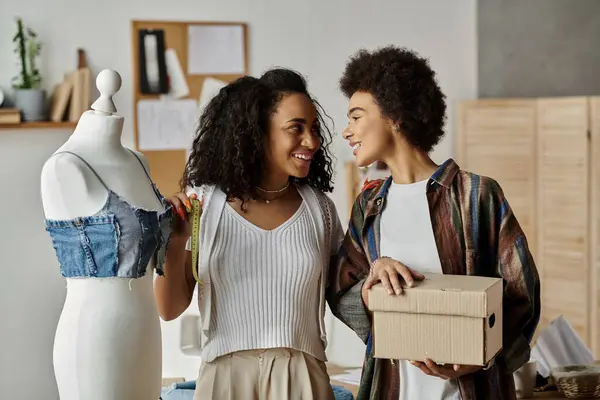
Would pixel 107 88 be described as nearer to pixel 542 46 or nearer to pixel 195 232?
pixel 195 232

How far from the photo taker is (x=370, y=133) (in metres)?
2.20

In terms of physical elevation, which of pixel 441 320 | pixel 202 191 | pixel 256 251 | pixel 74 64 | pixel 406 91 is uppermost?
pixel 74 64

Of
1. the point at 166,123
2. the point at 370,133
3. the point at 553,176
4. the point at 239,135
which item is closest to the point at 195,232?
the point at 239,135

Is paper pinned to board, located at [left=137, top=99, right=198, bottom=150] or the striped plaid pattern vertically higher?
paper pinned to board, located at [left=137, top=99, right=198, bottom=150]

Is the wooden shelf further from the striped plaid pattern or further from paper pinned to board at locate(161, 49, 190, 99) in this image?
the striped plaid pattern

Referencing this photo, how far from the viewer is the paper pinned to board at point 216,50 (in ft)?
17.2

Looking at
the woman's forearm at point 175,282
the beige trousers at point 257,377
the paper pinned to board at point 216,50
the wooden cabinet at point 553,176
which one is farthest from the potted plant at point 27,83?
the beige trousers at point 257,377

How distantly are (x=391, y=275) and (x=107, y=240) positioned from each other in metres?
0.61

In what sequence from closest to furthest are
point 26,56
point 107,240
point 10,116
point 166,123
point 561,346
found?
1. point 107,240
2. point 561,346
3. point 10,116
4. point 26,56
5. point 166,123

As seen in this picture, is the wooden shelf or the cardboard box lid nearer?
the cardboard box lid

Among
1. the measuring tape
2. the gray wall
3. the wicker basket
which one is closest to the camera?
the measuring tape

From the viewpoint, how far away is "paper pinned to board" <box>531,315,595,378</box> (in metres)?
3.10

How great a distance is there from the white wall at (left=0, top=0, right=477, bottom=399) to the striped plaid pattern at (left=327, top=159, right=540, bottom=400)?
83.0 inches

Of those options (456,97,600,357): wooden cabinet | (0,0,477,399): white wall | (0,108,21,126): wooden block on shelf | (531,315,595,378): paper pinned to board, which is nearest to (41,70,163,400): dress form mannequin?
(531,315,595,378): paper pinned to board
